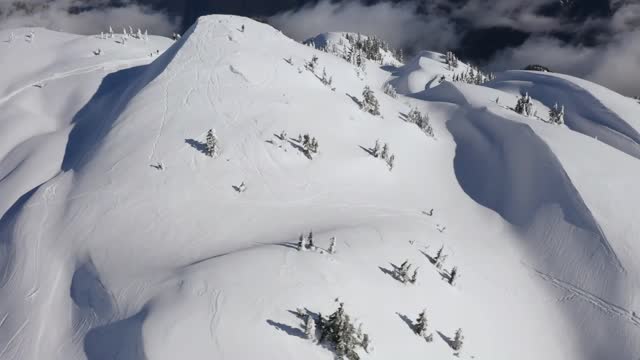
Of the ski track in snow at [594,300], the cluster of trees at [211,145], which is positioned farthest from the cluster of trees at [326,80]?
the ski track in snow at [594,300]

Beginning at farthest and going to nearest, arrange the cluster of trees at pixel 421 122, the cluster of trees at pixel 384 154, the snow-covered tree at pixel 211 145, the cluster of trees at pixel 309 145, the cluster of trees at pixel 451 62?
the cluster of trees at pixel 451 62
the cluster of trees at pixel 421 122
the cluster of trees at pixel 384 154
the cluster of trees at pixel 309 145
the snow-covered tree at pixel 211 145

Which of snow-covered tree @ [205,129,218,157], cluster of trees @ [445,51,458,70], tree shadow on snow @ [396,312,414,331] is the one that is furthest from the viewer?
cluster of trees @ [445,51,458,70]

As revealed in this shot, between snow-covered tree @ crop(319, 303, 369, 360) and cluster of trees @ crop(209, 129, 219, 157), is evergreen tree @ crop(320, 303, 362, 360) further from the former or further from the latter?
cluster of trees @ crop(209, 129, 219, 157)

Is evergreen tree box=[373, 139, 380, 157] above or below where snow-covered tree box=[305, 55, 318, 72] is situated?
below

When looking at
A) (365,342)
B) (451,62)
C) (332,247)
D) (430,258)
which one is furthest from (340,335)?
(451,62)

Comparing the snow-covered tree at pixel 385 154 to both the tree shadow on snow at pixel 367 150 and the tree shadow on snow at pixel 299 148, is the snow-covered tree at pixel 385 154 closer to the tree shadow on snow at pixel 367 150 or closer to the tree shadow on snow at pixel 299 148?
the tree shadow on snow at pixel 367 150

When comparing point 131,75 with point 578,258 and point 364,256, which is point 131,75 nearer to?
point 364,256

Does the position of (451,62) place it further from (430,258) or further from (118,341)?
(118,341)

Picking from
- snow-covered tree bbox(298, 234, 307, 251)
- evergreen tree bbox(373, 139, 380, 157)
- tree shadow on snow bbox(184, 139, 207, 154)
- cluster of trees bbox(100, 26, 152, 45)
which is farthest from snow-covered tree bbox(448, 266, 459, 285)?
cluster of trees bbox(100, 26, 152, 45)
